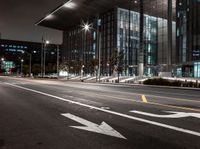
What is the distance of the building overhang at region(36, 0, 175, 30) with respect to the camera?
79.4 meters

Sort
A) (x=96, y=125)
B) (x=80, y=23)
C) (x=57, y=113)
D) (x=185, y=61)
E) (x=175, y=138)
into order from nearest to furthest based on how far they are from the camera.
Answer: (x=175, y=138), (x=96, y=125), (x=57, y=113), (x=185, y=61), (x=80, y=23)

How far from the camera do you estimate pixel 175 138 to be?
20.6 ft

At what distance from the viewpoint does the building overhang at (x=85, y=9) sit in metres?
79.4

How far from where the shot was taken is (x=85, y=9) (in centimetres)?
8719

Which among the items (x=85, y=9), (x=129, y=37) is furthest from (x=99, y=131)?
(x=85, y=9)

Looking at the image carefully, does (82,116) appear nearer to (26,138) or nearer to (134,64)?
(26,138)

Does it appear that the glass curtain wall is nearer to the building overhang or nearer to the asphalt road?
the building overhang

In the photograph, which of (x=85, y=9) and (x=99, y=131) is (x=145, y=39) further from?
(x=99, y=131)

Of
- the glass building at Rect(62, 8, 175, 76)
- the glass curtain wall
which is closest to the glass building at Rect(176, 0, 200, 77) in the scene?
the glass building at Rect(62, 8, 175, 76)

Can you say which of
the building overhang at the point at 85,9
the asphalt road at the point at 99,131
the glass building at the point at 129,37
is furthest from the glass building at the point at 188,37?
the asphalt road at the point at 99,131

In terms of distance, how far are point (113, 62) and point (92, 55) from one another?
140ft

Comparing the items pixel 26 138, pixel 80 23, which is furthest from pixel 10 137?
pixel 80 23

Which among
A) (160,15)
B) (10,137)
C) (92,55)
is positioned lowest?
(10,137)

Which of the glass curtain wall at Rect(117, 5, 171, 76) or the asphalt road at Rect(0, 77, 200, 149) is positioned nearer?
the asphalt road at Rect(0, 77, 200, 149)
